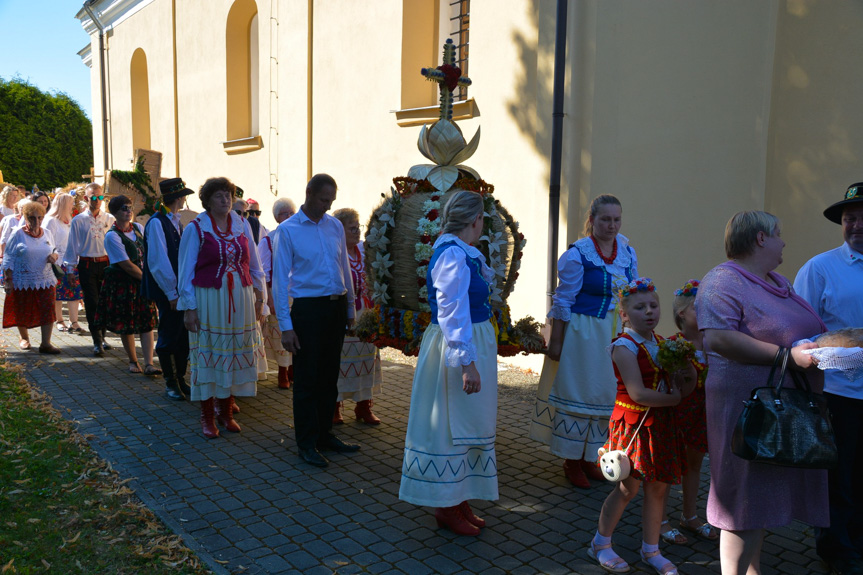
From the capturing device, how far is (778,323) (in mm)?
2863

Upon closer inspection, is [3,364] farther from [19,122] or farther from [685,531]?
[19,122]

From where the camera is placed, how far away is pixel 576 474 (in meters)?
4.86

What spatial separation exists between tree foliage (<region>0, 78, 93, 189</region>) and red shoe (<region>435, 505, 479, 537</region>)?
1420 inches

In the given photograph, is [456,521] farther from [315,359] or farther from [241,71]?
[241,71]

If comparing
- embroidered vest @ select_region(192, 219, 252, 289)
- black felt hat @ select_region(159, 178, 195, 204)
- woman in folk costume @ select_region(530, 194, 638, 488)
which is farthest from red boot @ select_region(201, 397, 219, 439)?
woman in folk costume @ select_region(530, 194, 638, 488)

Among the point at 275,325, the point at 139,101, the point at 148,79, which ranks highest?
the point at 148,79

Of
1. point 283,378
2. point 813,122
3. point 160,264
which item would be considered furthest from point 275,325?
point 813,122

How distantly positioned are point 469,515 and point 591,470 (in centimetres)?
123

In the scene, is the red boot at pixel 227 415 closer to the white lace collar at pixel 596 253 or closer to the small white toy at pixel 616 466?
the white lace collar at pixel 596 253

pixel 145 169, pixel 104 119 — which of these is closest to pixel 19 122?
pixel 104 119

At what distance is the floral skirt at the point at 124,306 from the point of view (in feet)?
26.1

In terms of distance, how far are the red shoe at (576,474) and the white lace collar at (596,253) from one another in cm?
142

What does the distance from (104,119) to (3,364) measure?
1757cm

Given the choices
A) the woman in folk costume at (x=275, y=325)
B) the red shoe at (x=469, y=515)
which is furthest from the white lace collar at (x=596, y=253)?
the woman in folk costume at (x=275, y=325)
